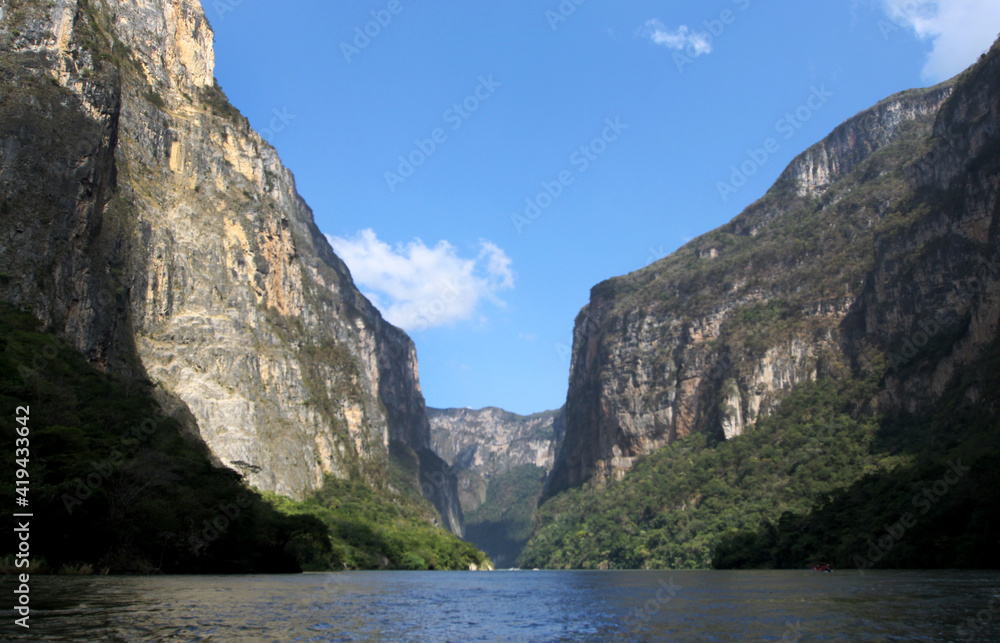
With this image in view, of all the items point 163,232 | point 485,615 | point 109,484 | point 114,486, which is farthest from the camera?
point 163,232

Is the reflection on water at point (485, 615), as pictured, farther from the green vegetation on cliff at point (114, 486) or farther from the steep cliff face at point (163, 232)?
the steep cliff face at point (163, 232)

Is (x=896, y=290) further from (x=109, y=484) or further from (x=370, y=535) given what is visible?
(x=109, y=484)

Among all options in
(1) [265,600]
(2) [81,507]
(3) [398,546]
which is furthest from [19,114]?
(3) [398,546]

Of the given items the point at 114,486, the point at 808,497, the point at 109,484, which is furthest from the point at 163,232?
the point at 808,497

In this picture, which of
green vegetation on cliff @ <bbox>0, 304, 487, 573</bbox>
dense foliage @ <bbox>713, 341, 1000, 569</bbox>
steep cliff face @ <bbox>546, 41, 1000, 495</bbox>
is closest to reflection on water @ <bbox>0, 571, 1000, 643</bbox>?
green vegetation on cliff @ <bbox>0, 304, 487, 573</bbox>

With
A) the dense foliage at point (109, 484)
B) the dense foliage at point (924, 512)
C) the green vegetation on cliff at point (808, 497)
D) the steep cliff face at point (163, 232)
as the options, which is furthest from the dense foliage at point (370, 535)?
the dense foliage at point (924, 512)

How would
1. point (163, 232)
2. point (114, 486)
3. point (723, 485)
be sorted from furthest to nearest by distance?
point (723, 485)
point (163, 232)
point (114, 486)
